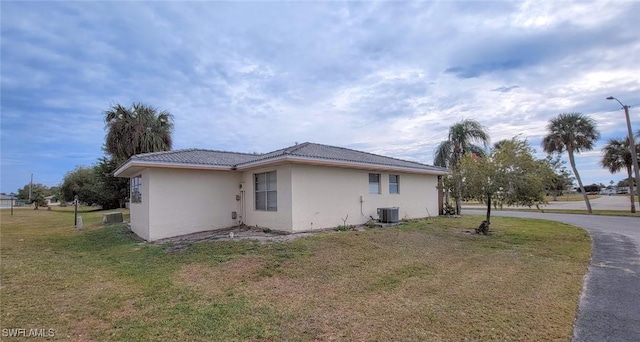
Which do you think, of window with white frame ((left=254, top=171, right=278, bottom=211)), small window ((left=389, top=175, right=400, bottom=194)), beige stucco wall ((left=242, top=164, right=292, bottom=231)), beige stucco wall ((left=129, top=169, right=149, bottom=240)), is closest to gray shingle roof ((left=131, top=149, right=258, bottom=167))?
beige stucco wall ((left=129, top=169, right=149, bottom=240))

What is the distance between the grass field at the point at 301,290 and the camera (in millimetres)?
4176

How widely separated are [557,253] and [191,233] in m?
11.4

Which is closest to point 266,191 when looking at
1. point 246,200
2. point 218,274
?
point 246,200

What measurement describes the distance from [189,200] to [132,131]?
1392 centimetres

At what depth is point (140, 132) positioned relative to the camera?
22922 millimetres

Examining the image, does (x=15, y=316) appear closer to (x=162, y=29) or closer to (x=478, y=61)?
(x=162, y=29)

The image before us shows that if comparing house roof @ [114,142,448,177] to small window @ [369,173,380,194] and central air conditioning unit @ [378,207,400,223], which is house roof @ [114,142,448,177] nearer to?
small window @ [369,173,380,194]

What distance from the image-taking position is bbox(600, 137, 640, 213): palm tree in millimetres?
26719

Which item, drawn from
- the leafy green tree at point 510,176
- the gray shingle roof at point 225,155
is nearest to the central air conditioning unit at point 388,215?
the gray shingle roof at point 225,155

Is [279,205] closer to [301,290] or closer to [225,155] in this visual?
[225,155]

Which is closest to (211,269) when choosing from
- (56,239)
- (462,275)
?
(462,275)

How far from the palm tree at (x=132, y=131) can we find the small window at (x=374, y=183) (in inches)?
653

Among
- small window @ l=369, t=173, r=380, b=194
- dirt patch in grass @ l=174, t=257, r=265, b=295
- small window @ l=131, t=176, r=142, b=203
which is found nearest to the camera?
dirt patch in grass @ l=174, t=257, r=265, b=295

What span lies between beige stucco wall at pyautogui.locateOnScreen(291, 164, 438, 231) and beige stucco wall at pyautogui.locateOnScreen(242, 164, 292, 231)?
8.9 inches
